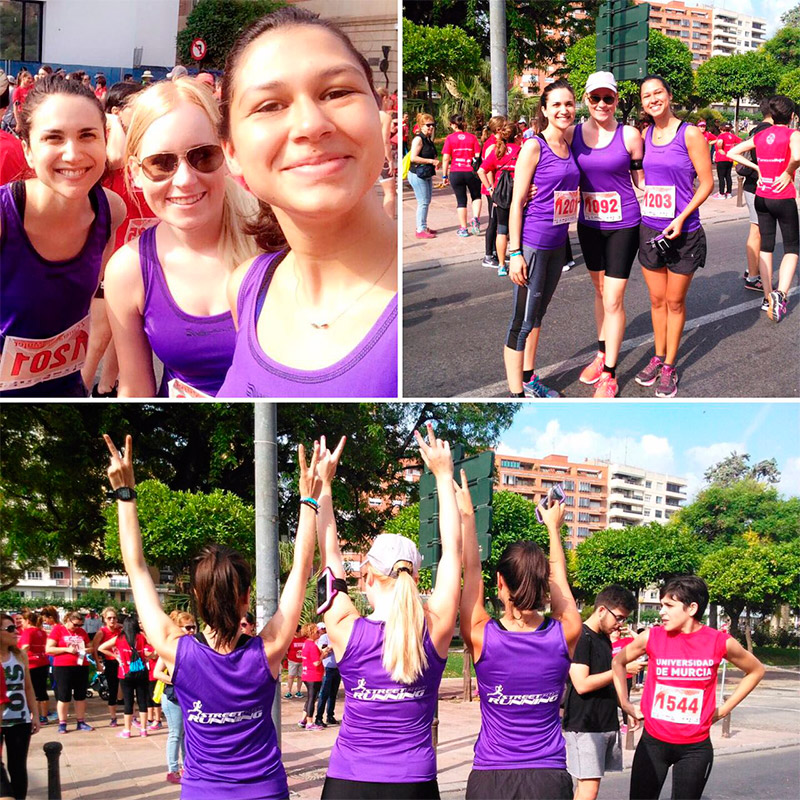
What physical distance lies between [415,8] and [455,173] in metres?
1.11

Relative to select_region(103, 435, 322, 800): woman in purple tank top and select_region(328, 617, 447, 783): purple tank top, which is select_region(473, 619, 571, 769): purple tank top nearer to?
select_region(328, 617, 447, 783): purple tank top

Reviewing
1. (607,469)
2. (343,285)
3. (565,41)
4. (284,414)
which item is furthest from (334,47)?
(607,469)

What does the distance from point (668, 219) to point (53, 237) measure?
319cm

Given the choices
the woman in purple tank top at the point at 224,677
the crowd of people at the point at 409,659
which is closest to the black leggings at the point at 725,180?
the crowd of people at the point at 409,659

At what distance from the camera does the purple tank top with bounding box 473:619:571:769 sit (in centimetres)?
396

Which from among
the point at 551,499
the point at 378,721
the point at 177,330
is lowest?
the point at 378,721

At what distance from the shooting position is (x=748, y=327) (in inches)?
264

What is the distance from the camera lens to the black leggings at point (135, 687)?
9508 mm

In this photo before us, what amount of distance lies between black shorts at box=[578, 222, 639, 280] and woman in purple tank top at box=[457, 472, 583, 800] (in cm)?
226

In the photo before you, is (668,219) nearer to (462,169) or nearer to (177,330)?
(462,169)

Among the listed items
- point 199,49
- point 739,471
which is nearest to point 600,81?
point 199,49

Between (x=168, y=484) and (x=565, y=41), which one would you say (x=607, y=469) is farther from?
(x=565, y=41)

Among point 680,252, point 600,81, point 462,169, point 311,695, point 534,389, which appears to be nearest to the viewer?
point 600,81

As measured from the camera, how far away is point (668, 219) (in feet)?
19.0
